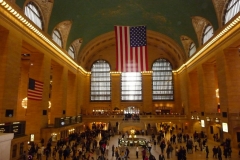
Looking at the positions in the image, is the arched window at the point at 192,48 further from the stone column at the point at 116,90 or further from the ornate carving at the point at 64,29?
the ornate carving at the point at 64,29

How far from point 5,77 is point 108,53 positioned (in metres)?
25.3

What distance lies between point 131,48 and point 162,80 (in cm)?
2055

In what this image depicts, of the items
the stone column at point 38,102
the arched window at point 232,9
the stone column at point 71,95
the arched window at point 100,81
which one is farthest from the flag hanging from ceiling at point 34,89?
the arched window at point 100,81

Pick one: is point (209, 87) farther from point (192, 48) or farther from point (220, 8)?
point (220, 8)

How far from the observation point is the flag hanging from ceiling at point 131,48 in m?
17.8

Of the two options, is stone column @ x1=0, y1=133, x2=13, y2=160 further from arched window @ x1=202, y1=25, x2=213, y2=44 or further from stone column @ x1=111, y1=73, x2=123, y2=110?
stone column @ x1=111, y1=73, x2=123, y2=110

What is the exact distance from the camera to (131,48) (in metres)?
18.1

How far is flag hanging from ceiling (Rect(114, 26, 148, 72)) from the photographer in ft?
58.5

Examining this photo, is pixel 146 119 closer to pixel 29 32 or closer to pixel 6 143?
pixel 29 32

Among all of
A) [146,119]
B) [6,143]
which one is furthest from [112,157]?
[146,119]

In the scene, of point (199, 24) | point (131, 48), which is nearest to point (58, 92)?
point (131, 48)

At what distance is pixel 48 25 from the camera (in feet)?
66.4

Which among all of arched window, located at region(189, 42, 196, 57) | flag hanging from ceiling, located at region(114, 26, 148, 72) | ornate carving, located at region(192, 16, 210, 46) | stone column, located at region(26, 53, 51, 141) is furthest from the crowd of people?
ornate carving, located at region(192, 16, 210, 46)

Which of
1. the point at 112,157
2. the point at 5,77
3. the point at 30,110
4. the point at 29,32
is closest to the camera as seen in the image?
the point at 5,77
